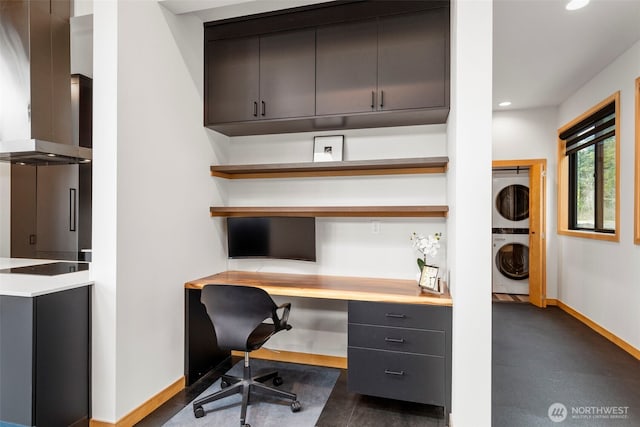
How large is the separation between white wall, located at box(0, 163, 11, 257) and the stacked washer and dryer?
594cm

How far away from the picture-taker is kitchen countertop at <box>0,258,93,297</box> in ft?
5.70

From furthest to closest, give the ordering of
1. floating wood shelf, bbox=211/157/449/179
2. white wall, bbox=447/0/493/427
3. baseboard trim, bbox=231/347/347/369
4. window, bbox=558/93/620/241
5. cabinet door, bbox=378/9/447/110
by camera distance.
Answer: window, bbox=558/93/620/241
baseboard trim, bbox=231/347/347/369
floating wood shelf, bbox=211/157/449/179
cabinet door, bbox=378/9/447/110
white wall, bbox=447/0/493/427

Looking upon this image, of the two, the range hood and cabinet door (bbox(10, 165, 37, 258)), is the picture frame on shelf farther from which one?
cabinet door (bbox(10, 165, 37, 258))

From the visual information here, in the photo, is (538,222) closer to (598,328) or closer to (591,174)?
(591,174)

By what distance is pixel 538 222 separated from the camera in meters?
4.99

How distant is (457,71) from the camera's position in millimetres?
1895

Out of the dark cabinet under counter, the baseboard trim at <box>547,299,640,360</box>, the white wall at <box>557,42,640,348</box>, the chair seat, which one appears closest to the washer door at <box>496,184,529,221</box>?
the white wall at <box>557,42,640,348</box>

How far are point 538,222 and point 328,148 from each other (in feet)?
12.2

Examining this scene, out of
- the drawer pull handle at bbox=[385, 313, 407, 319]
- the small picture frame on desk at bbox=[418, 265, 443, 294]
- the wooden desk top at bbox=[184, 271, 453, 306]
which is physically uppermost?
the small picture frame on desk at bbox=[418, 265, 443, 294]

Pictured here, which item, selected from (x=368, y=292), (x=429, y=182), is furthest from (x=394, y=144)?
(x=368, y=292)

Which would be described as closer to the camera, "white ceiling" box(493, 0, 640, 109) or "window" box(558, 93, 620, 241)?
"white ceiling" box(493, 0, 640, 109)

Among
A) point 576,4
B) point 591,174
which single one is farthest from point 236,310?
point 591,174

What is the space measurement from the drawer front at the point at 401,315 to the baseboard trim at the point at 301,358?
2.78 feet

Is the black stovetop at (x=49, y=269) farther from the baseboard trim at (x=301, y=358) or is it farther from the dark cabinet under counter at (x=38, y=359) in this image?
the baseboard trim at (x=301, y=358)
